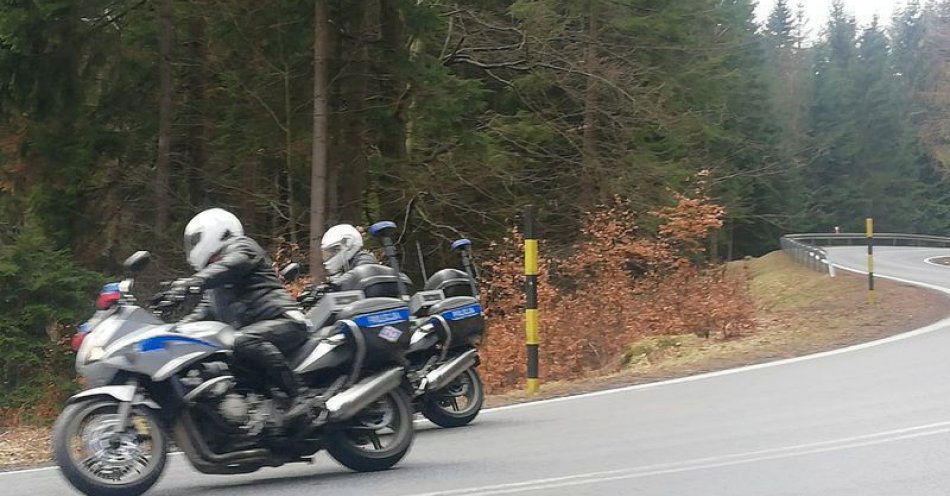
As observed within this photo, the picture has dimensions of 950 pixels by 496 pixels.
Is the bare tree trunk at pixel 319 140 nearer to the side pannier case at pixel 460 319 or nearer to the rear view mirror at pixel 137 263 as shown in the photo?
the side pannier case at pixel 460 319

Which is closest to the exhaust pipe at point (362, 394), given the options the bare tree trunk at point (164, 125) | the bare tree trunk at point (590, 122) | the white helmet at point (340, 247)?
the white helmet at point (340, 247)

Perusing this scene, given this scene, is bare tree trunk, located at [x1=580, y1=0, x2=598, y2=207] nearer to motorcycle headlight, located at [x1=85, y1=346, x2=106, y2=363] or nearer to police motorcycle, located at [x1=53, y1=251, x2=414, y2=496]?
police motorcycle, located at [x1=53, y1=251, x2=414, y2=496]

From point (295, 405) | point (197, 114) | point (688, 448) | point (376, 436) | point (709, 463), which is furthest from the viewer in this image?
point (197, 114)

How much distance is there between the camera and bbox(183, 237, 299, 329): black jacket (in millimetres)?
7707

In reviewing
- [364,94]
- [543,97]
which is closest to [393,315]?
[364,94]

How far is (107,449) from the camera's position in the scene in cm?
698

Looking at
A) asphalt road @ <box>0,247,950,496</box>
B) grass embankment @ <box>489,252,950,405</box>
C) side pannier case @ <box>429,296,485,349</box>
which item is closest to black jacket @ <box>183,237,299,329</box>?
asphalt road @ <box>0,247,950,496</box>

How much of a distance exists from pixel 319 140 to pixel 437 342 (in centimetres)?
1044

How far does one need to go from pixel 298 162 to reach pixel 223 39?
9.02 feet

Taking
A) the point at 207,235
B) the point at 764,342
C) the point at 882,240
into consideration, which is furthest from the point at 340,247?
the point at 882,240

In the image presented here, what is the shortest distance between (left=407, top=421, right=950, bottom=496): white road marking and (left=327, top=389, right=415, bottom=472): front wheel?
1.05m

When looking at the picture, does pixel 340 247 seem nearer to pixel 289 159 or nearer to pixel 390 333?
pixel 390 333

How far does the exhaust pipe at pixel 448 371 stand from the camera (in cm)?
1016

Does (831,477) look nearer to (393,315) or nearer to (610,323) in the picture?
(393,315)
